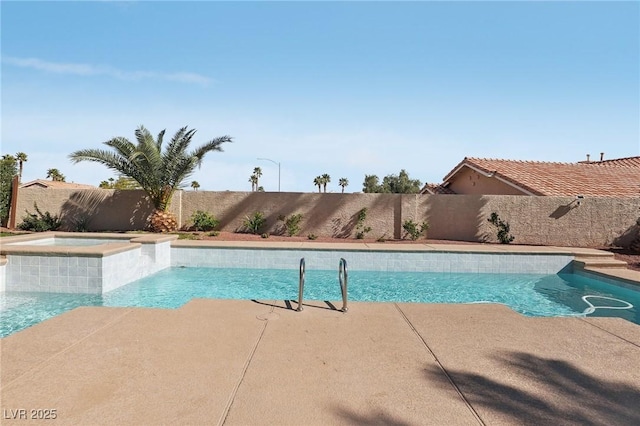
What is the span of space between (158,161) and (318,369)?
1408 cm

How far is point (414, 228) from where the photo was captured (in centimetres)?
1505

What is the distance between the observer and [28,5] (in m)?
8.82

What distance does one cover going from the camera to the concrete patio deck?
259 centimetres

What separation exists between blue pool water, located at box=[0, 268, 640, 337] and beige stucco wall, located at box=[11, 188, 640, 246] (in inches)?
197

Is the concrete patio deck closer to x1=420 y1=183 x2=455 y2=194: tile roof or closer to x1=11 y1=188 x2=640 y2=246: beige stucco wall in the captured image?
x1=11 y1=188 x2=640 y2=246: beige stucco wall

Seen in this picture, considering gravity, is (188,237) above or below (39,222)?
below

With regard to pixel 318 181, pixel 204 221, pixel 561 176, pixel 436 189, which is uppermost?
pixel 318 181

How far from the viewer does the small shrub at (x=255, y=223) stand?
15.5 m

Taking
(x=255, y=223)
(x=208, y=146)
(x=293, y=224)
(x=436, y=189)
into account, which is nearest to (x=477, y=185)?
(x=436, y=189)

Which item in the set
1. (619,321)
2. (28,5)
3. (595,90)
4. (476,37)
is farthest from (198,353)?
(595,90)

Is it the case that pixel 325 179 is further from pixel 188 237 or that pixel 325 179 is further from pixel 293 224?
pixel 188 237

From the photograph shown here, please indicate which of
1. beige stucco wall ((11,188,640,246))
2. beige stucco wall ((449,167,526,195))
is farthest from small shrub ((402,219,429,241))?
beige stucco wall ((449,167,526,195))

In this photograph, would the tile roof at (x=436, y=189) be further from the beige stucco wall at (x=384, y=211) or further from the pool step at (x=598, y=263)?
the pool step at (x=598, y=263)

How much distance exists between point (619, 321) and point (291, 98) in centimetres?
1289
